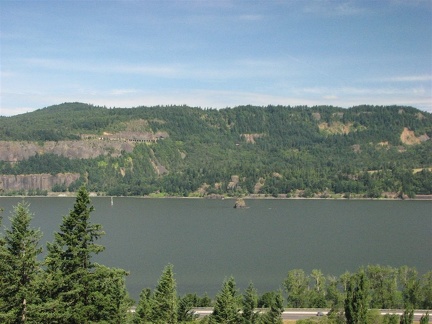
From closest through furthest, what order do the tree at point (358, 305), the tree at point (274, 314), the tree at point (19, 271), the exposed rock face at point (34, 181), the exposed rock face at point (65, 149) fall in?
the tree at point (19, 271), the tree at point (358, 305), the tree at point (274, 314), the exposed rock face at point (34, 181), the exposed rock face at point (65, 149)

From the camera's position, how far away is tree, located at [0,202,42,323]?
12.3 m

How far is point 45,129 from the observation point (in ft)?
647

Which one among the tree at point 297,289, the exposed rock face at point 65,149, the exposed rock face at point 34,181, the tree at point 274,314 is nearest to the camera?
the tree at point 274,314

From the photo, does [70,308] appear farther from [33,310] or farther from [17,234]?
[17,234]

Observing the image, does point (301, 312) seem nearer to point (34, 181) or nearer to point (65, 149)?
point (34, 181)

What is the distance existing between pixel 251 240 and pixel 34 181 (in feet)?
373

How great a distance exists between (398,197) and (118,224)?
3236 inches

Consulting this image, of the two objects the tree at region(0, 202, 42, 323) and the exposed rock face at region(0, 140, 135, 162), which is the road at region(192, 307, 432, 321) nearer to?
the tree at region(0, 202, 42, 323)

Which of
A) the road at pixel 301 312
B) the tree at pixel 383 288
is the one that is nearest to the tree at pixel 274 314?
the road at pixel 301 312

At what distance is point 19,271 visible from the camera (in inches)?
486

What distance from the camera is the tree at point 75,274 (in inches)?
504

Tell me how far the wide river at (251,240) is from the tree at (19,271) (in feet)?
90.0

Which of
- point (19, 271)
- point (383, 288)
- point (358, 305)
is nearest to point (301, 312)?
point (383, 288)

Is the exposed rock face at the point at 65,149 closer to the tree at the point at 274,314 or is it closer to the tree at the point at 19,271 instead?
the tree at the point at 274,314
